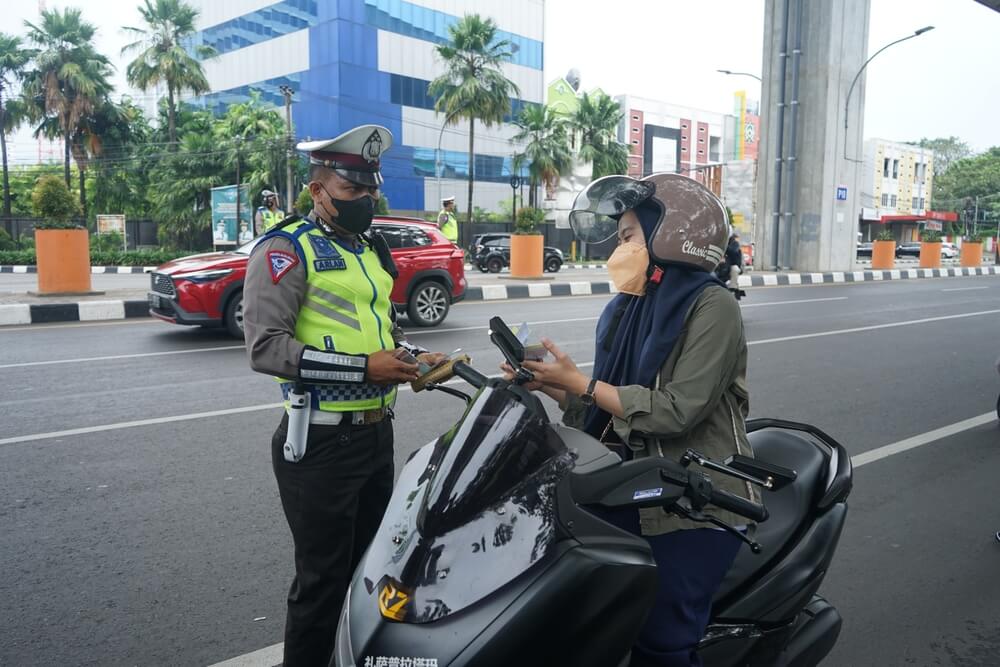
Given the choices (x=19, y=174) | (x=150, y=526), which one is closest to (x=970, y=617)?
(x=150, y=526)

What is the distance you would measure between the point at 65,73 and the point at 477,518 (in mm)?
39514

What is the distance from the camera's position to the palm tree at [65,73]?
1351 inches

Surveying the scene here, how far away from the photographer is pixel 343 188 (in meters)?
2.42

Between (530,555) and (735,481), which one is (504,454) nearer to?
(530,555)

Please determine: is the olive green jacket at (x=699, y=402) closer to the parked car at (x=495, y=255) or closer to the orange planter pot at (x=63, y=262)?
the orange planter pot at (x=63, y=262)

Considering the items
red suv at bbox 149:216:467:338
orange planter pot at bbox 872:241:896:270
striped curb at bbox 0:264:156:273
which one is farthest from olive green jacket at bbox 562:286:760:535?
orange planter pot at bbox 872:241:896:270

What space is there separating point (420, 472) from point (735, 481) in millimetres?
796

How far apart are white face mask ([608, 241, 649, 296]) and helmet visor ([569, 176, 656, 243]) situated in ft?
0.35

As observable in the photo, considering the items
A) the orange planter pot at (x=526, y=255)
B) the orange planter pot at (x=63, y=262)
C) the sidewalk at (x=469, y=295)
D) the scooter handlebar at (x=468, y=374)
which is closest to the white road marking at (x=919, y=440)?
the scooter handlebar at (x=468, y=374)

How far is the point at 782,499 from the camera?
2309 millimetres

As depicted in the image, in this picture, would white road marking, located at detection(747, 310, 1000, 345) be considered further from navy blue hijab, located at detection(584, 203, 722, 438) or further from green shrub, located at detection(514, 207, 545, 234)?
green shrub, located at detection(514, 207, 545, 234)

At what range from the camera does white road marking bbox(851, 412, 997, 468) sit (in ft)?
17.0

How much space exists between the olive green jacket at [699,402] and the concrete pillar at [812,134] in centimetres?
2635

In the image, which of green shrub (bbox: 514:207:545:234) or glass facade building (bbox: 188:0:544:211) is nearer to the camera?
green shrub (bbox: 514:207:545:234)
